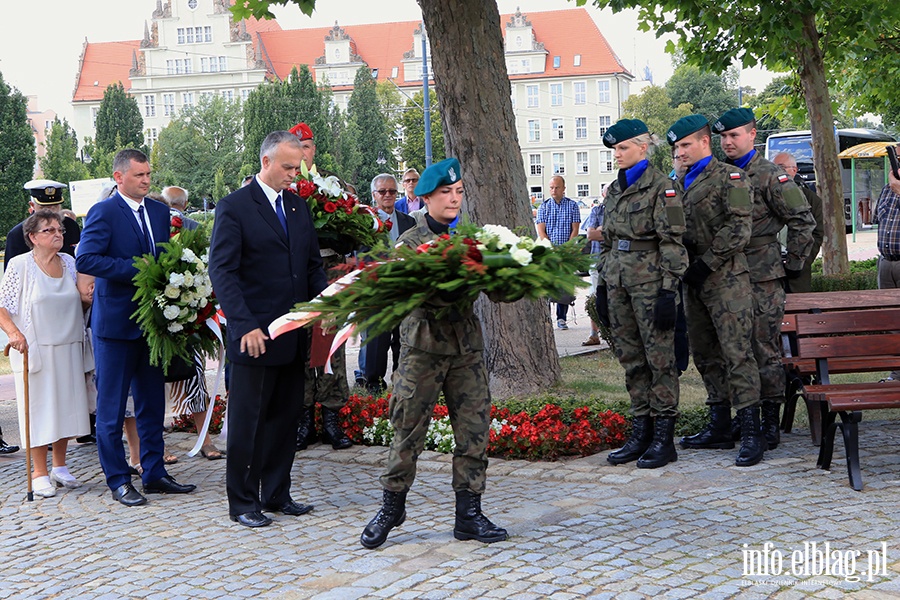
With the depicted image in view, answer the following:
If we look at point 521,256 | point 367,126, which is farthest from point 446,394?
point 367,126

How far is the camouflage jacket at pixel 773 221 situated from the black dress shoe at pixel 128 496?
4345 millimetres

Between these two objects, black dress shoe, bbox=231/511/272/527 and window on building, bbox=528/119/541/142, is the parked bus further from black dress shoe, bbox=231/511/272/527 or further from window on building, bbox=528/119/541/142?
window on building, bbox=528/119/541/142

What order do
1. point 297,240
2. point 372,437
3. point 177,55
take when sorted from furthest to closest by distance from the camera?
point 177,55, point 372,437, point 297,240

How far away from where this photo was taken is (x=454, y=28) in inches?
364

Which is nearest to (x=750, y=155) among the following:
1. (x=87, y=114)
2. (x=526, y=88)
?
(x=526, y=88)

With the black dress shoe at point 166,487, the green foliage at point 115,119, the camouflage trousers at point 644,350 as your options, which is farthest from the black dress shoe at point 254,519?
the green foliage at point 115,119

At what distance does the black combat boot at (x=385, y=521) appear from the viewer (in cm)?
560

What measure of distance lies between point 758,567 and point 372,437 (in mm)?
3922

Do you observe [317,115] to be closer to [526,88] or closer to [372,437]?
[526,88]

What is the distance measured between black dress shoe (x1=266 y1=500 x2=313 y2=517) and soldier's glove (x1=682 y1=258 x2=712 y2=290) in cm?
291

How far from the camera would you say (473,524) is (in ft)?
18.5

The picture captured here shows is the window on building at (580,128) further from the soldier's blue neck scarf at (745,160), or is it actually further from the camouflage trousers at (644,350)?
the camouflage trousers at (644,350)

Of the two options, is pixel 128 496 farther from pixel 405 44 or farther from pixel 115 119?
pixel 405 44

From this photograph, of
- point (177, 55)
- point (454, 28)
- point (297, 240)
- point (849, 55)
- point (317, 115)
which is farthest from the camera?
point (177, 55)
